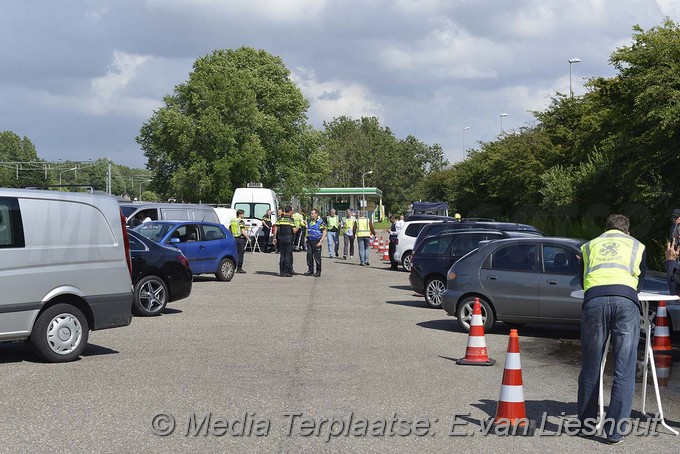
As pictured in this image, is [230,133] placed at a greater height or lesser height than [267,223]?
greater

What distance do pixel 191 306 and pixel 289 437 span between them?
447 inches

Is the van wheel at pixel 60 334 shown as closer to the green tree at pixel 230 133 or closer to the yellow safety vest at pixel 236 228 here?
the yellow safety vest at pixel 236 228

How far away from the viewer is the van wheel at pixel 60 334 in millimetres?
10914

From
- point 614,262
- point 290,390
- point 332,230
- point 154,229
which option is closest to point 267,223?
point 332,230

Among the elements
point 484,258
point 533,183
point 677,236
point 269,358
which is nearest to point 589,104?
point 533,183

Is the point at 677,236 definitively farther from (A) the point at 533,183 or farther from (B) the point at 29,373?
(A) the point at 533,183

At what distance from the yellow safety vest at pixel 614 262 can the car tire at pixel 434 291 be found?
1087cm

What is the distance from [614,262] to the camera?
25.4 ft

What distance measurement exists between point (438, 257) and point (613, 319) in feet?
36.6

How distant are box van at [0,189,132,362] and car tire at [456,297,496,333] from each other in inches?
208

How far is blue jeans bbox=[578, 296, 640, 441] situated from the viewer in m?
7.57

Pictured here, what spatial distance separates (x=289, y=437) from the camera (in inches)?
291

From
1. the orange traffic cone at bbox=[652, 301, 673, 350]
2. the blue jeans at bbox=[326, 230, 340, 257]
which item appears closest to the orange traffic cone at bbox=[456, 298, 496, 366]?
the orange traffic cone at bbox=[652, 301, 673, 350]

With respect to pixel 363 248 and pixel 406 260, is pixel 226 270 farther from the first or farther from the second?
pixel 363 248
